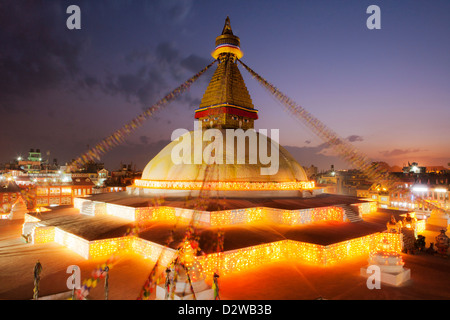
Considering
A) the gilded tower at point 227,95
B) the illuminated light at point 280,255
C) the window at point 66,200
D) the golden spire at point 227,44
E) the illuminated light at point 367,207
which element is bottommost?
the window at point 66,200

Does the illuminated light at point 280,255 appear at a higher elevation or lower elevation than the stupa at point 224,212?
lower

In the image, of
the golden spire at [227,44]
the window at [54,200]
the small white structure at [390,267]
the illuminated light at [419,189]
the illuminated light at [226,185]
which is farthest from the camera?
the window at [54,200]

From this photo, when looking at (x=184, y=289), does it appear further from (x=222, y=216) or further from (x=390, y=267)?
(x=390, y=267)

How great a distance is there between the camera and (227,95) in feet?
55.0

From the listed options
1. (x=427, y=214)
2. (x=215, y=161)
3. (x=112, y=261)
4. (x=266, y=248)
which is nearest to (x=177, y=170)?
(x=215, y=161)

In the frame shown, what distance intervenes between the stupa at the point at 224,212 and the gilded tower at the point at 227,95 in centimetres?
7

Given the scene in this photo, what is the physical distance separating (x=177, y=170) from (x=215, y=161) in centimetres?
232

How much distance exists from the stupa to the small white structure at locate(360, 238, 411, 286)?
4.38ft

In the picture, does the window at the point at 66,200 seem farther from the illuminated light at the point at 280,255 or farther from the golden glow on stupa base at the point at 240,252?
the illuminated light at the point at 280,255

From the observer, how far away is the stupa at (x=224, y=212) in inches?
359

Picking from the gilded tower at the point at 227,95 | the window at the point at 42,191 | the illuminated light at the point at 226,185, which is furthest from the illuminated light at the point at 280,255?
the window at the point at 42,191

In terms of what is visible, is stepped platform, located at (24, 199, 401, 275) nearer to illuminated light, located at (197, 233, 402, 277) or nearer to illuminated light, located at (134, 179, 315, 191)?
illuminated light, located at (197, 233, 402, 277)

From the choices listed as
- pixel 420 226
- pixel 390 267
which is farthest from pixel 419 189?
pixel 390 267

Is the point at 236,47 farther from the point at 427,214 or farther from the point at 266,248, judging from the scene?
the point at 427,214
